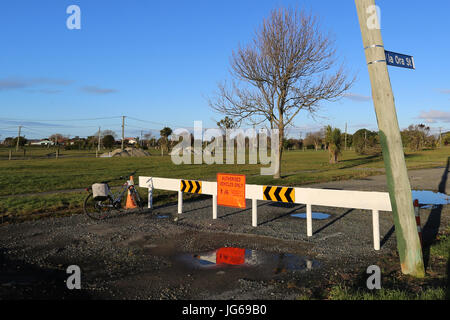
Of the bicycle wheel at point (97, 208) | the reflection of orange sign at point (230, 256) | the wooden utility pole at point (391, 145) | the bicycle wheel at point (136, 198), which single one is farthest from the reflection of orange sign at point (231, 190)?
the wooden utility pole at point (391, 145)

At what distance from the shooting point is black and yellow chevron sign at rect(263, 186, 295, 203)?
7.97 m

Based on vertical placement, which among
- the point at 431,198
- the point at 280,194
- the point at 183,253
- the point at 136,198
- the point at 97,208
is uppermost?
the point at 280,194

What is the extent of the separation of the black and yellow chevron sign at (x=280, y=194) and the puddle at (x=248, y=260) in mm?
2107

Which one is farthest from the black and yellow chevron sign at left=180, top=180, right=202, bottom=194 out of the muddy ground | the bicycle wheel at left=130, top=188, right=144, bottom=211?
the bicycle wheel at left=130, top=188, right=144, bottom=211

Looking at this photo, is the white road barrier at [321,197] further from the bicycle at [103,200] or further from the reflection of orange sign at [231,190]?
the bicycle at [103,200]

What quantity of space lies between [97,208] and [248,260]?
229 inches

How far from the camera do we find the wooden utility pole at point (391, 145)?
Answer: 489 cm

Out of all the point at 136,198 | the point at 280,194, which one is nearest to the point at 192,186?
the point at 136,198

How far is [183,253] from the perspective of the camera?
616cm

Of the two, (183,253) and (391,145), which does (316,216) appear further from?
(391,145)

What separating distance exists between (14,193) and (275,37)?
632 inches
